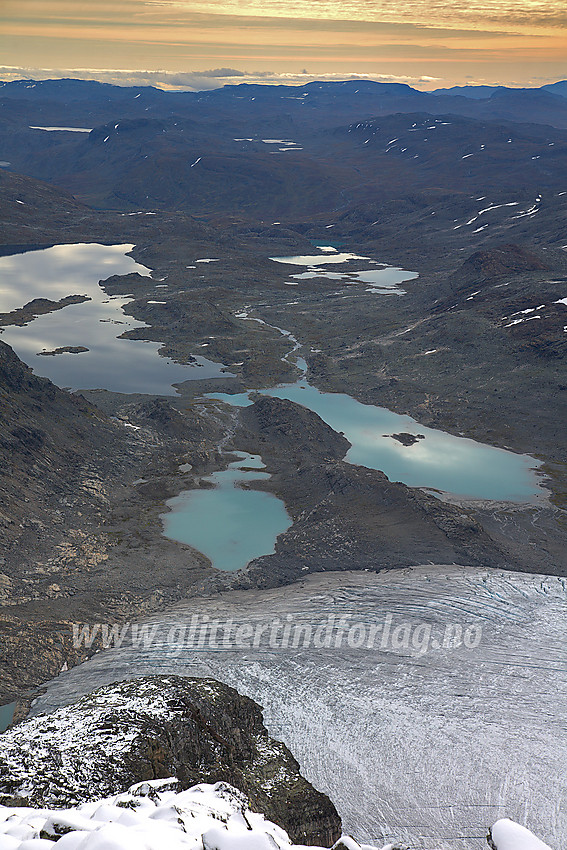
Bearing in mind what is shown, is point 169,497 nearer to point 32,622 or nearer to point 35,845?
point 32,622

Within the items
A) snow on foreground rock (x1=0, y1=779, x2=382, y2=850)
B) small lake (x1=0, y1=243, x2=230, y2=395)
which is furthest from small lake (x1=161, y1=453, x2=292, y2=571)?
small lake (x1=0, y1=243, x2=230, y2=395)

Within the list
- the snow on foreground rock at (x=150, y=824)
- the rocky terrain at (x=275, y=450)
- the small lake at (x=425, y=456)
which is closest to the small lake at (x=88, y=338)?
the rocky terrain at (x=275, y=450)

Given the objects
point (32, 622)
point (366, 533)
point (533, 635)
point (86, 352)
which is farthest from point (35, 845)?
point (86, 352)

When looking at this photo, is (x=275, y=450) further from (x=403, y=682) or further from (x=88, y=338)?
(x=88, y=338)

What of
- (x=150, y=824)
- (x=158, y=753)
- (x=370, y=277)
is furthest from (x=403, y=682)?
(x=370, y=277)

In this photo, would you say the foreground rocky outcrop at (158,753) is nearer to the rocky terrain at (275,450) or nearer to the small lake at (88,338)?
the rocky terrain at (275,450)

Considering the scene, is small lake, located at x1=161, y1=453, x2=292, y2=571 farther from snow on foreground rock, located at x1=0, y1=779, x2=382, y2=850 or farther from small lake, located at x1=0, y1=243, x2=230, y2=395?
small lake, located at x1=0, y1=243, x2=230, y2=395
